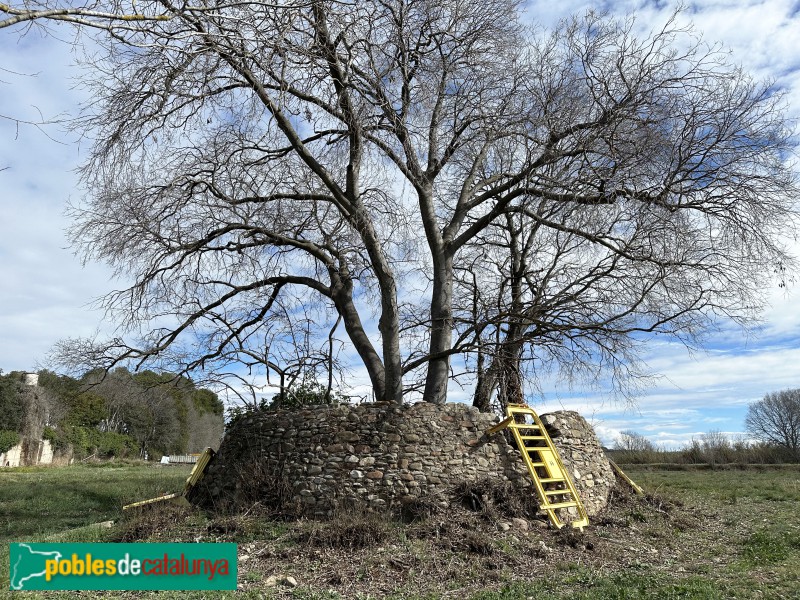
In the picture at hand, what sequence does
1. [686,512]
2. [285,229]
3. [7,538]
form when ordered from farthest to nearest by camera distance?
[285,229]
[686,512]
[7,538]

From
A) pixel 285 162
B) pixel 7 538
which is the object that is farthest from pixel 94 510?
pixel 285 162

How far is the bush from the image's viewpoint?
33719mm

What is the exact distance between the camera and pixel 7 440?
111ft

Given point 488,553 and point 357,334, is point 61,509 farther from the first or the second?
point 488,553

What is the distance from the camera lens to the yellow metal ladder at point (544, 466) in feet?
31.6

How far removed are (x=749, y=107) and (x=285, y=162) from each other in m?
8.58

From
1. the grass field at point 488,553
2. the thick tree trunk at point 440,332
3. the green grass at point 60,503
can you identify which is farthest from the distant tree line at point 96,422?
the grass field at point 488,553

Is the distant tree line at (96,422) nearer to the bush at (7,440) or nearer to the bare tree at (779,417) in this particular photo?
the bush at (7,440)

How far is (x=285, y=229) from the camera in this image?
12891 mm

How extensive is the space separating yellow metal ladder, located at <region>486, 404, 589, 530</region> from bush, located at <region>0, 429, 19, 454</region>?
3379cm

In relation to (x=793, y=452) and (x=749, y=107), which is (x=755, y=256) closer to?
(x=749, y=107)

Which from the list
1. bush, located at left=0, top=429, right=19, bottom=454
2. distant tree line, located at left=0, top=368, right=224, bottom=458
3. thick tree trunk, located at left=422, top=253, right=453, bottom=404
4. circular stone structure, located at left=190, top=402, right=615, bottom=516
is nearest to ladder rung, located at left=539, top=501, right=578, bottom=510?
circular stone structure, located at left=190, top=402, right=615, bottom=516

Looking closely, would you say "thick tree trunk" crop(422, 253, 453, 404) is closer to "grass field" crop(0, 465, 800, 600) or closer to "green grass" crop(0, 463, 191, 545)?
"grass field" crop(0, 465, 800, 600)

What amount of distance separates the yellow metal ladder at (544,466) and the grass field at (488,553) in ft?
1.34
